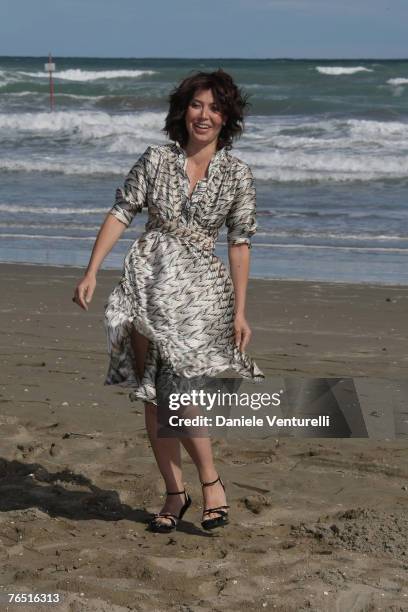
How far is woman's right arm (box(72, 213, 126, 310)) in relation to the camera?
360cm

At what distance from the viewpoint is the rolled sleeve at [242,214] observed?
149 inches

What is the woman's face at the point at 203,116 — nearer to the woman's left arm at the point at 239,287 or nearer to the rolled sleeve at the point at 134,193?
the rolled sleeve at the point at 134,193

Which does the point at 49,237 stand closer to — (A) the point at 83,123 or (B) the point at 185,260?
(B) the point at 185,260

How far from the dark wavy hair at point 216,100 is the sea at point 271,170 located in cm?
68

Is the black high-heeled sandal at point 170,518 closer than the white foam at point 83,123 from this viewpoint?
Yes

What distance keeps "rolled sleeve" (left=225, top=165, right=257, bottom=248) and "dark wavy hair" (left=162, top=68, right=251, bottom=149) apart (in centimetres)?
15

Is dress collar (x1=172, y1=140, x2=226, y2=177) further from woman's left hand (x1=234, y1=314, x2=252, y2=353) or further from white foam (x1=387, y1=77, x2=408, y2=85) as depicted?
white foam (x1=387, y1=77, x2=408, y2=85)

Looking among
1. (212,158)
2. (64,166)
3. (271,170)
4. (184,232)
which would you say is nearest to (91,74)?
(64,166)

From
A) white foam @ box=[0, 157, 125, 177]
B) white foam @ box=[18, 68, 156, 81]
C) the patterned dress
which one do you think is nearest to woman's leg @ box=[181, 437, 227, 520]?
the patterned dress

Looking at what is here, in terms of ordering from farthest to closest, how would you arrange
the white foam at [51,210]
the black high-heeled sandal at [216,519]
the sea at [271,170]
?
the white foam at [51,210] → the sea at [271,170] → the black high-heeled sandal at [216,519]

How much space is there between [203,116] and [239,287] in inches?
23.2

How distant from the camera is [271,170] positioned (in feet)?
61.0

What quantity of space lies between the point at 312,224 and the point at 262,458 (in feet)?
26.9

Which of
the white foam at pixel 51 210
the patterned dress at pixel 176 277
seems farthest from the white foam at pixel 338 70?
the patterned dress at pixel 176 277
